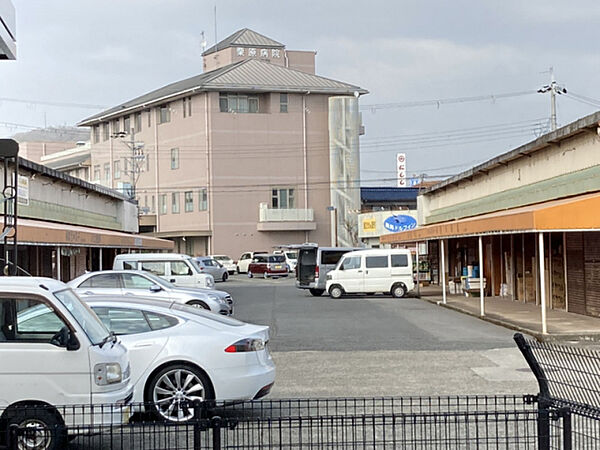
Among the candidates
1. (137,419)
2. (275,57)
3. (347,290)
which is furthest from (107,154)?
(137,419)

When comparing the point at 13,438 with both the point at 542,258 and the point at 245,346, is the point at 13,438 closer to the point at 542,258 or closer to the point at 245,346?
the point at 245,346

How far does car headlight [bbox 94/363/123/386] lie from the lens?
26.1 ft

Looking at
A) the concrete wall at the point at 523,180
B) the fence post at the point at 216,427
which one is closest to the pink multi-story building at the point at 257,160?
the concrete wall at the point at 523,180

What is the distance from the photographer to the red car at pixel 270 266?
60.1 m

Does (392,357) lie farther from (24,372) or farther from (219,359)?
(24,372)

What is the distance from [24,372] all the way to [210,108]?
214 feet

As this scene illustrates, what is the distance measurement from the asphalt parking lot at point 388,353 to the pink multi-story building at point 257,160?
1689 inches

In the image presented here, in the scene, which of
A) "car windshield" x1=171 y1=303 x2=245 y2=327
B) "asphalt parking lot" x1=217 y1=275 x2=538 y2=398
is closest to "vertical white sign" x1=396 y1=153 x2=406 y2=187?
"asphalt parking lot" x1=217 y1=275 x2=538 y2=398

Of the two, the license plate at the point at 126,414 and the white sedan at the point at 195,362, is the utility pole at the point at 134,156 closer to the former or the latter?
the white sedan at the point at 195,362

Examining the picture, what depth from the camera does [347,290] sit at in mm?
36719

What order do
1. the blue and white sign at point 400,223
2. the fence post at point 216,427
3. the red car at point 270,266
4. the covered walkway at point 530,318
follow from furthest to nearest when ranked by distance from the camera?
the blue and white sign at point 400,223
the red car at point 270,266
the covered walkway at point 530,318
the fence post at point 216,427

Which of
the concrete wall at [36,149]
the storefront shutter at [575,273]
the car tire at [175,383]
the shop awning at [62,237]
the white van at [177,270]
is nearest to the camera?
the car tire at [175,383]

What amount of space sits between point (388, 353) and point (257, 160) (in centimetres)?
5629

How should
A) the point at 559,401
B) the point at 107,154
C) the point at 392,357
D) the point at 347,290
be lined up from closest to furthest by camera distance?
the point at 559,401 → the point at 392,357 → the point at 347,290 → the point at 107,154
